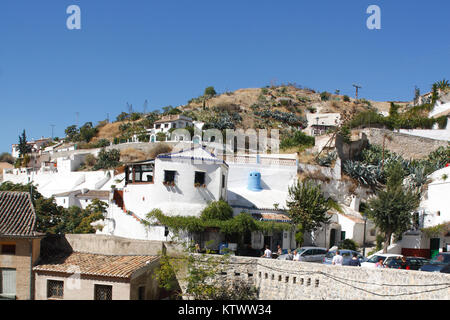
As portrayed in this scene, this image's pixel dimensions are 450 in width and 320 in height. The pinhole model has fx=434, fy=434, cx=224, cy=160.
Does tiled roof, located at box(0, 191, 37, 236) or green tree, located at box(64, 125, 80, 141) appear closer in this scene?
tiled roof, located at box(0, 191, 37, 236)

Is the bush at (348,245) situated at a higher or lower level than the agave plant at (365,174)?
lower

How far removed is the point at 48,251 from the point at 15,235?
2.14m

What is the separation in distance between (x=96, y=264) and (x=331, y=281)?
1072 cm

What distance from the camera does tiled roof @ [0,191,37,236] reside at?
2098 cm

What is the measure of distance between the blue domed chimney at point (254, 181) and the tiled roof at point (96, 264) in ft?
48.0

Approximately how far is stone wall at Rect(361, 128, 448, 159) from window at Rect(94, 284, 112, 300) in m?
34.1

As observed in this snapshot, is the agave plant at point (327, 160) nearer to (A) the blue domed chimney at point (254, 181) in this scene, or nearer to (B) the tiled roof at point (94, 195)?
(A) the blue domed chimney at point (254, 181)

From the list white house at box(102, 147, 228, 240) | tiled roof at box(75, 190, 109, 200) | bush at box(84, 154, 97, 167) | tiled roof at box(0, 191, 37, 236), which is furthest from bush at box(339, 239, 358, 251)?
bush at box(84, 154, 97, 167)

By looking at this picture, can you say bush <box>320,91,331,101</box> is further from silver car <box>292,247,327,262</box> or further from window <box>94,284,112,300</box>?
window <box>94,284,112,300</box>

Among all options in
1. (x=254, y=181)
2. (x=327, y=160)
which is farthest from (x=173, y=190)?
(x=327, y=160)

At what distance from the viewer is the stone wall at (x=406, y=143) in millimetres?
44562

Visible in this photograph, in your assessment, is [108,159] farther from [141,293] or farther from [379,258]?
[379,258]

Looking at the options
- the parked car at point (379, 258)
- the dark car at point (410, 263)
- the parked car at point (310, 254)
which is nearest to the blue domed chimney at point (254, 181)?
the parked car at point (310, 254)
